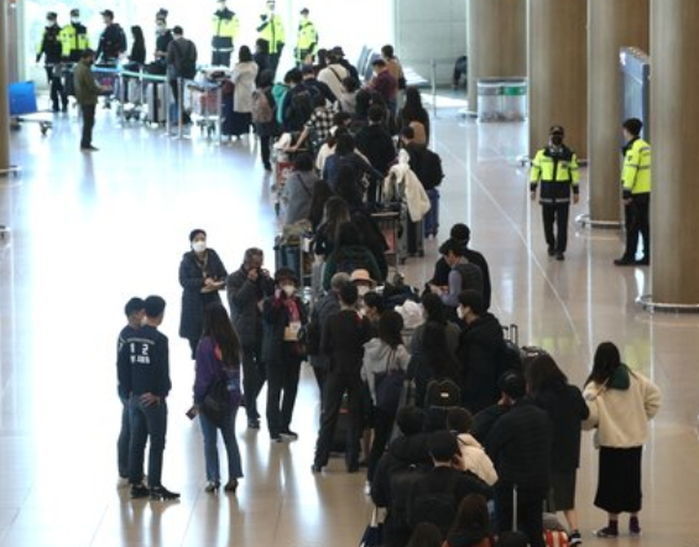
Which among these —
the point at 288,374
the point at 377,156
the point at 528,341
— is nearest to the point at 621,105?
the point at 377,156

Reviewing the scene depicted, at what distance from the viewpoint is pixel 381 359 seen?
1387cm

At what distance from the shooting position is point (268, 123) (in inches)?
1219

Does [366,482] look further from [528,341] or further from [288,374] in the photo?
[528,341]

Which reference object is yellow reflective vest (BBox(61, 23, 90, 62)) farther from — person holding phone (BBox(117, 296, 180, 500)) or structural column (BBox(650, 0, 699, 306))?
person holding phone (BBox(117, 296, 180, 500))

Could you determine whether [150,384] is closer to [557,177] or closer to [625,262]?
[557,177]

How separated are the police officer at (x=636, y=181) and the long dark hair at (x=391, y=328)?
8.53 meters

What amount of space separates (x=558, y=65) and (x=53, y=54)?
1495 cm

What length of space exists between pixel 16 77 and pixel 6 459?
27.0 metres

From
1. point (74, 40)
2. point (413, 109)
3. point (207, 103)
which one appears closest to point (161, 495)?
point (413, 109)

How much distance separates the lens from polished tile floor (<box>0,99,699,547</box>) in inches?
534

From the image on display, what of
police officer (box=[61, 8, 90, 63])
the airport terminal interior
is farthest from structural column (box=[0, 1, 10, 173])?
police officer (box=[61, 8, 90, 63])

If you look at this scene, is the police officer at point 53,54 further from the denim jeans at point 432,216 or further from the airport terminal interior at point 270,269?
the denim jeans at point 432,216

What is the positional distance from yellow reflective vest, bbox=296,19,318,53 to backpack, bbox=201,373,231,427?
34053 mm

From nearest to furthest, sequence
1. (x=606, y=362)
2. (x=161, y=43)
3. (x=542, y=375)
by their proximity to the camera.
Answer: (x=542, y=375)
(x=606, y=362)
(x=161, y=43)
